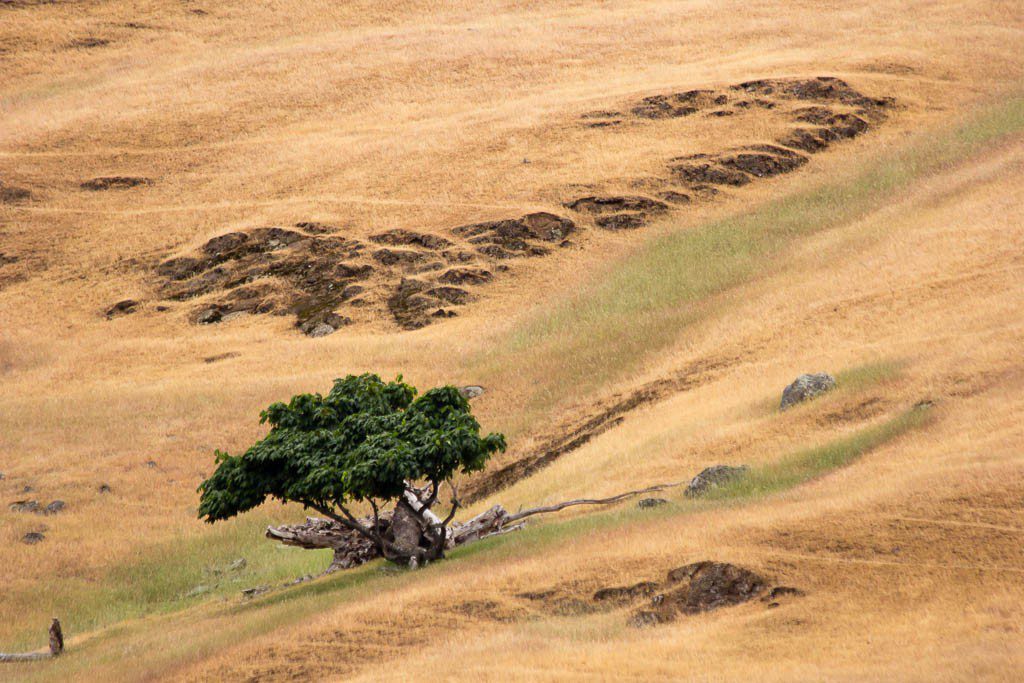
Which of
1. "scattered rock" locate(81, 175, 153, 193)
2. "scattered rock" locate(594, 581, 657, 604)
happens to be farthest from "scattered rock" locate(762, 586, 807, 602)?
"scattered rock" locate(81, 175, 153, 193)

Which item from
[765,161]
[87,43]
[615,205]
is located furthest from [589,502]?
[87,43]

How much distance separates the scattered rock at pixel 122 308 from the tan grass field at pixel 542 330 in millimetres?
978

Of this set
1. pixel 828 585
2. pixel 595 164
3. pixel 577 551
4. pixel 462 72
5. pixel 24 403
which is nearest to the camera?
pixel 828 585

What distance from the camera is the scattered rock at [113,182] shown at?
6372cm

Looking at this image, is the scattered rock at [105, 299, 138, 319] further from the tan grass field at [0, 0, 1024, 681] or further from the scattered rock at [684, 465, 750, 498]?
the scattered rock at [684, 465, 750, 498]

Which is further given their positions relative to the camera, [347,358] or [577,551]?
[347,358]

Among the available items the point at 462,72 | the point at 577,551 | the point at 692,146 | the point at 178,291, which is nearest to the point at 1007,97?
the point at 692,146

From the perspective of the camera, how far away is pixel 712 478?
23422mm

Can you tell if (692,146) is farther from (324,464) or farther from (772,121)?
(324,464)

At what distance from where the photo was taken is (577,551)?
2086cm

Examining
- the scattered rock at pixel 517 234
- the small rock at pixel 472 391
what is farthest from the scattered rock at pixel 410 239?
the small rock at pixel 472 391

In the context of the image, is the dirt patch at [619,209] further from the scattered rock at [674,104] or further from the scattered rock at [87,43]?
the scattered rock at [87,43]

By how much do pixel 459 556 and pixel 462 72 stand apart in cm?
5560

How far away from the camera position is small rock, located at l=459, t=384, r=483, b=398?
36.9 meters
